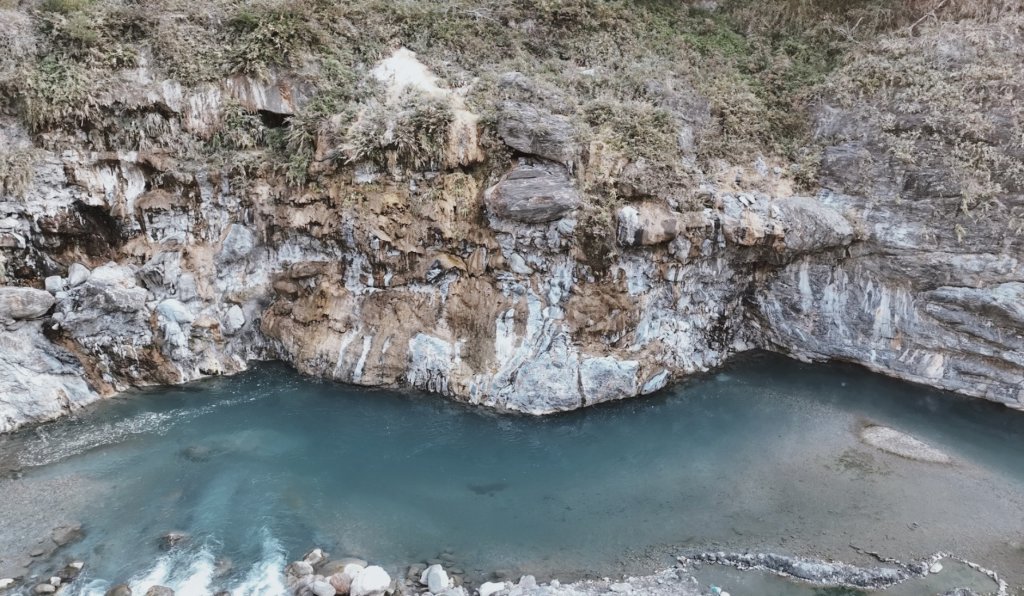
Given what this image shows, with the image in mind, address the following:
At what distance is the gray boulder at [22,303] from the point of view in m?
14.5

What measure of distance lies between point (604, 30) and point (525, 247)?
10834 millimetres

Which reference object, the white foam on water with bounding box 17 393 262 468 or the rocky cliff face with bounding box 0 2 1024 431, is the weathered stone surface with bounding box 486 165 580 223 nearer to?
the rocky cliff face with bounding box 0 2 1024 431

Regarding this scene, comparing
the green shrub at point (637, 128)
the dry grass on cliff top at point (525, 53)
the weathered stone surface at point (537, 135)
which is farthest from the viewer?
the green shrub at point (637, 128)

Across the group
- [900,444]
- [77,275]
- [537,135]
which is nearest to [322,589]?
[77,275]

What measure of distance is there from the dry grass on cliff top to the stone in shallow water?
9.09 meters

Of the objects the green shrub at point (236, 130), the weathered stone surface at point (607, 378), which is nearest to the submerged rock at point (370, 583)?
the weathered stone surface at point (607, 378)

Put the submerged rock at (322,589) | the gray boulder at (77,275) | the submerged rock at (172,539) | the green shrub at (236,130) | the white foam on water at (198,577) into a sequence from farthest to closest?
the green shrub at (236,130)
the gray boulder at (77,275)
the submerged rock at (172,539)
the white foam on water at (198,577)
the submerged rock at (322,589)

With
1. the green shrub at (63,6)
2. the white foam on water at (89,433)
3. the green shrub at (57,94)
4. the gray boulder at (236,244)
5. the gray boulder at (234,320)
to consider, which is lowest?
the white foam on water at (89,433)

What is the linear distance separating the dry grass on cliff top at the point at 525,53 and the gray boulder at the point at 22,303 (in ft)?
16.1

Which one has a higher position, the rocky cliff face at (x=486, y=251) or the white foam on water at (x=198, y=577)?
the rocky cliff face at (x=486, y=251)

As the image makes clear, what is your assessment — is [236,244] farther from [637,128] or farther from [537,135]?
[637,128]

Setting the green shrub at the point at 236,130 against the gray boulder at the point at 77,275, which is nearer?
the gray boulder at the point at 77,275

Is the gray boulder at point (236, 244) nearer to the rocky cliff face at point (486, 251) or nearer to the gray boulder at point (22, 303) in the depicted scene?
the rocky cliff face at point (486, 251)

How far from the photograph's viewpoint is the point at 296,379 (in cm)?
1678
